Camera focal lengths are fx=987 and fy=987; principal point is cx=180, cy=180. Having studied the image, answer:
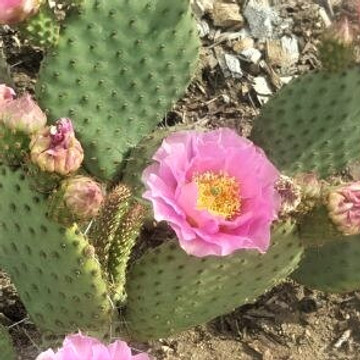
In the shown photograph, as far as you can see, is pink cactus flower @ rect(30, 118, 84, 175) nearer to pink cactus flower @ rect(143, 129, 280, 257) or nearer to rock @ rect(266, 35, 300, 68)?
pink cactus flower @ rect(143, 129, 280, 257)

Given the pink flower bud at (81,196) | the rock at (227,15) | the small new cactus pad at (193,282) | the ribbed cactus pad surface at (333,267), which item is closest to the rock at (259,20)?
the rock at (227,15)

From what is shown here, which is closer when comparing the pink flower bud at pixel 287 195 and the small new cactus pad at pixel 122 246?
the pink flower bud at pixel 287 195

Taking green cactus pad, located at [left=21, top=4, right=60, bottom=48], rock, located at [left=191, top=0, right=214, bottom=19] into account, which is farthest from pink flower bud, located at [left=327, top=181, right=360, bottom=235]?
rock, located at [left=191, top=0, right=214, bottom=19]

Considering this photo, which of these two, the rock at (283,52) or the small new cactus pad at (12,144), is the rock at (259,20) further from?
the small new cactus pad at (12,144)

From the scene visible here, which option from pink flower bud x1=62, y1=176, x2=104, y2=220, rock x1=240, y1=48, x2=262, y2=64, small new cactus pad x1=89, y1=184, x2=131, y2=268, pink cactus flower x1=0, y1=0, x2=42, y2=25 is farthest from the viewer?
rock x1=240, y1=48, x2=262, y2=64

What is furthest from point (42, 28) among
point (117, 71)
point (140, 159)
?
point (140, 159)

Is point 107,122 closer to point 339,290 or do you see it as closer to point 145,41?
point 145,41
